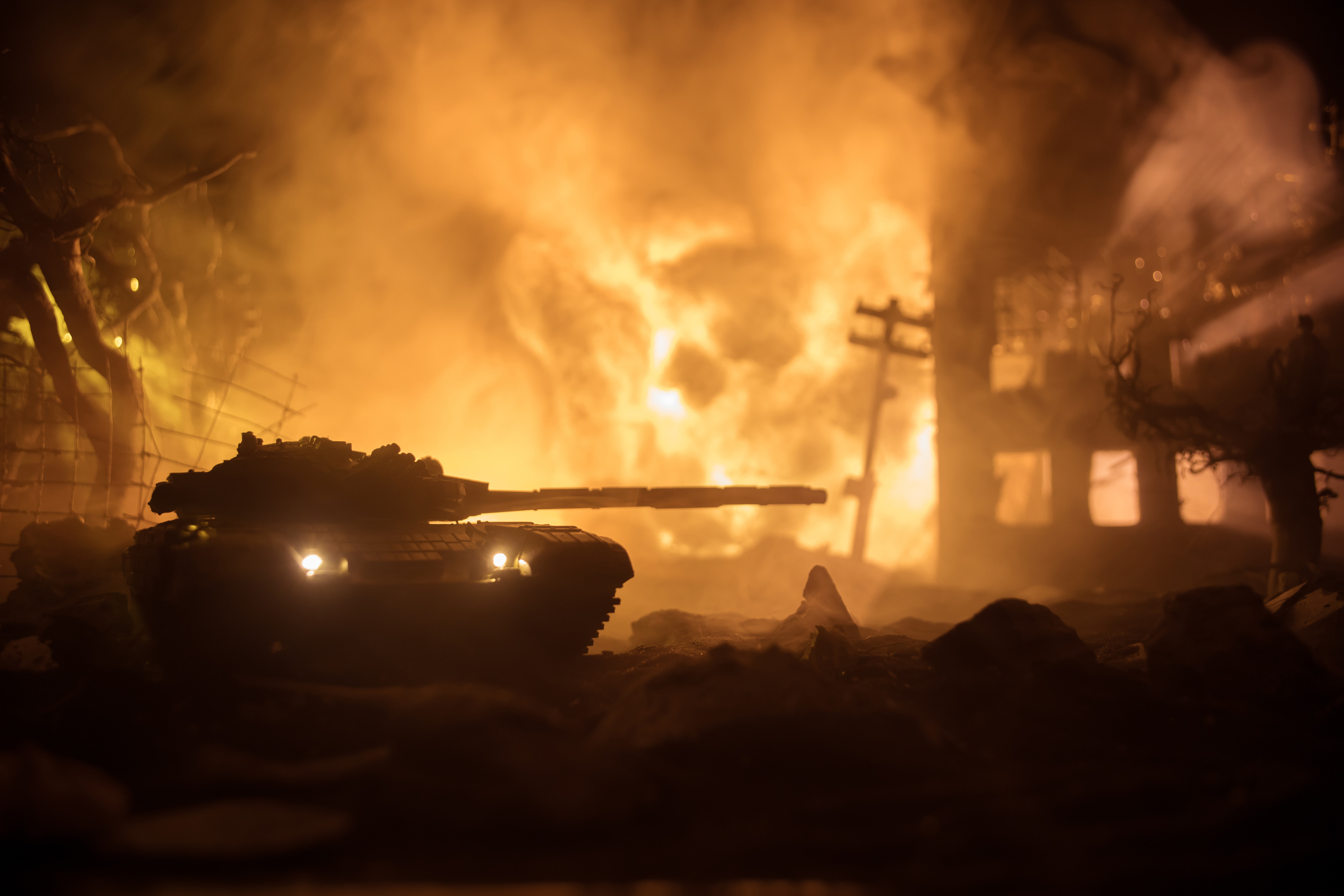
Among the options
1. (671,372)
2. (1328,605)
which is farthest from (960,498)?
(1328,605)

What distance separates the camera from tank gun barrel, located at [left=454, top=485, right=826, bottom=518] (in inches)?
335

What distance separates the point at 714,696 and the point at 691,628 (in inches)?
215

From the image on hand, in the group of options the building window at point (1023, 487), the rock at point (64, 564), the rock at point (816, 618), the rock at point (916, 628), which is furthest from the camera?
the building window at point (1023, 487)

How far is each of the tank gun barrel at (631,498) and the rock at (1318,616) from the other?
4909 millimetres

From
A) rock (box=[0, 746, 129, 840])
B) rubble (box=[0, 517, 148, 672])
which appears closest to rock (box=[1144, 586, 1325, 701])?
rock (box=[0, 746, 129, 840])

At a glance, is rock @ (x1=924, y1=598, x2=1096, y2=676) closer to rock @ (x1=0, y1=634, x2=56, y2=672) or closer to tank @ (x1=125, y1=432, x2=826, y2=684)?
tank @ (x1=125, y1=432, x2=826, y2=684)

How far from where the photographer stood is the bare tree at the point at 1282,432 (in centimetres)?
1043

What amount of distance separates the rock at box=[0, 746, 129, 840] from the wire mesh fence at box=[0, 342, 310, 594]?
7.44 m

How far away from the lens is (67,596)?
29.1 feet

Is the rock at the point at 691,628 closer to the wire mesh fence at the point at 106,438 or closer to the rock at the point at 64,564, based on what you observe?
the wire mesh fence at the point at 106,438

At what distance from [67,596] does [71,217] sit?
6.26 m

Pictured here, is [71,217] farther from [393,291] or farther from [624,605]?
[624,605]

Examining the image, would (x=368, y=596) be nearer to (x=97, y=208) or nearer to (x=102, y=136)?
(x=97, y=208)

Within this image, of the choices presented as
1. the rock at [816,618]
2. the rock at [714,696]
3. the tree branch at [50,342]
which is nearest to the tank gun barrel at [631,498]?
the rock at [816,618]
